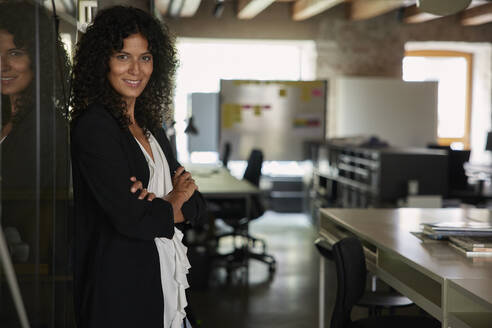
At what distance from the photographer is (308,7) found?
330 inches

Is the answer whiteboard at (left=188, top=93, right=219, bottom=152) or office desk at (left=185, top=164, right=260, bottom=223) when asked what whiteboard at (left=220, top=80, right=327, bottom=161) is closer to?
whiteboard at (left=188, top=93, right=219, bottom=152)

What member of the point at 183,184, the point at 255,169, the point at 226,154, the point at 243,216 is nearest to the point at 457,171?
the point at 255,169

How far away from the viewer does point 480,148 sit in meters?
10.4

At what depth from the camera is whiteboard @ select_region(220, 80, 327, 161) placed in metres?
8.58

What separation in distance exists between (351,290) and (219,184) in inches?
126

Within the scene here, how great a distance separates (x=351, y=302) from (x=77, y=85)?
127cm

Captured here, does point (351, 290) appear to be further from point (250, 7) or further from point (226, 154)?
point (250, 7)

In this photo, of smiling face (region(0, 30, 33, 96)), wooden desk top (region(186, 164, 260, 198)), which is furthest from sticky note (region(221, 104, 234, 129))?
smiling face (region(0, 30, 33, 96))

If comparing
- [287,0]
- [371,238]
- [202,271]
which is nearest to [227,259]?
[202,271]

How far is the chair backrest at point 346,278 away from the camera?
2322mm

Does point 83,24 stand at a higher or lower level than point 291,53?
lower

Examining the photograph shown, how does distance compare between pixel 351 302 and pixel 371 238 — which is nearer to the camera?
pixel 351 302

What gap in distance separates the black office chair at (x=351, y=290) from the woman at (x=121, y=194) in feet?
2.26

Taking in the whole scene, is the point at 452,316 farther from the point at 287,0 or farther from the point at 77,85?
the point at 287,0
